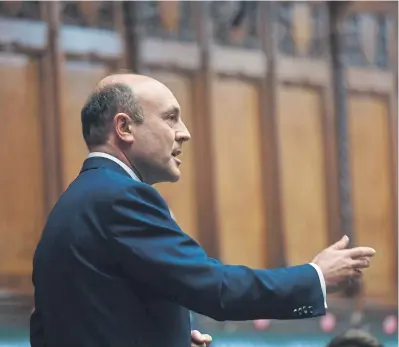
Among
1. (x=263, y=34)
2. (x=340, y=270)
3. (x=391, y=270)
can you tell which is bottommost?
(x=391, y=270)

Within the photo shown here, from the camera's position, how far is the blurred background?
10.5 ft

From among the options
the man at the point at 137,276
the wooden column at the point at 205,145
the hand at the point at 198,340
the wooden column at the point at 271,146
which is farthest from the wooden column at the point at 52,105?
the man at the point at 137,276

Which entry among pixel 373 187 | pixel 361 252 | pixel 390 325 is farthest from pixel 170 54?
pixel 361 252

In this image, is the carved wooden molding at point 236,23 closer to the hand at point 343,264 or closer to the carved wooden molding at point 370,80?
the carved wooden molding at point 370,80

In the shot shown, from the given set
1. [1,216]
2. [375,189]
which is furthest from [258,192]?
[1,216]

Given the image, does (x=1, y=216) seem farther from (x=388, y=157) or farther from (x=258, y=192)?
(x=388, y=157)

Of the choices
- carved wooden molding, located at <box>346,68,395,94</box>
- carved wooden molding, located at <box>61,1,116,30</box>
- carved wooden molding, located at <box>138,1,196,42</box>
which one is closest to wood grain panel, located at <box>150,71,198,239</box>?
carved wooden molding, located at <box>138,1,196,42</box>

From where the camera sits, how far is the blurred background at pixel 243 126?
320cm

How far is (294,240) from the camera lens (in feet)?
12.3

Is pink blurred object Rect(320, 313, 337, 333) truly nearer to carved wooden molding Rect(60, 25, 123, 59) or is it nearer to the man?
carved wooden molding Rect(60, 25, 123, 59)

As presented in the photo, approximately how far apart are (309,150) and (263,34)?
0.49 metres

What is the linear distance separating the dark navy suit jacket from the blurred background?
1.52m

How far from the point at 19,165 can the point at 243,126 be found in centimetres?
90

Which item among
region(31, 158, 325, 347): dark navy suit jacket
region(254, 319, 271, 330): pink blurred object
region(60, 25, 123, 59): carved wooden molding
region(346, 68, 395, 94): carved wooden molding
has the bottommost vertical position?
region(254, 319, 271, 330): pink blurred object
